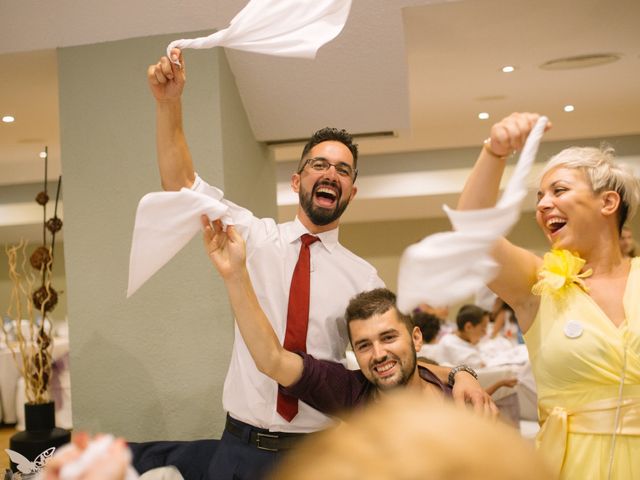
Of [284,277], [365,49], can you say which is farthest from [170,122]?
[365,49]

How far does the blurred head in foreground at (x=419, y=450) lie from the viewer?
0.59 meters

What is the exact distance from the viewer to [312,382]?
6.57ft

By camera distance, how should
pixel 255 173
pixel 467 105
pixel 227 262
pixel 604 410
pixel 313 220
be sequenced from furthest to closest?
pixel 467 105
pixel 255 173
pixel 313 220
pixel 227 262
pixel 604 410

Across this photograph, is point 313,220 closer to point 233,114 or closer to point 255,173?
point 233,114

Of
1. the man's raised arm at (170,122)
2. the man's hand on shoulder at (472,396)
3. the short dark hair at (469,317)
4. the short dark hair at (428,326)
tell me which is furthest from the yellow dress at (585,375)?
the short dark hair at (469,317)

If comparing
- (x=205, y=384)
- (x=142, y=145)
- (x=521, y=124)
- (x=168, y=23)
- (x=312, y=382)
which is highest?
(x=168, y=23)

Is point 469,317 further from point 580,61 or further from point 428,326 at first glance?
point 580,61

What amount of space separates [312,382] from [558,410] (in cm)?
63

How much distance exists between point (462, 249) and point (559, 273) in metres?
0.38

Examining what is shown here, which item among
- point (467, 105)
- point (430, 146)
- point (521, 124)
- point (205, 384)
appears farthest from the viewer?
point (430, 146)

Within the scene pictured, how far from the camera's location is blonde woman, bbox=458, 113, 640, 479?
67.0 inches

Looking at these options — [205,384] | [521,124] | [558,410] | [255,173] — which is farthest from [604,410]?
[255,173]

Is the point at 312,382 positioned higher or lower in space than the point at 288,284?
lower

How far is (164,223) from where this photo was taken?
6.67 feet
